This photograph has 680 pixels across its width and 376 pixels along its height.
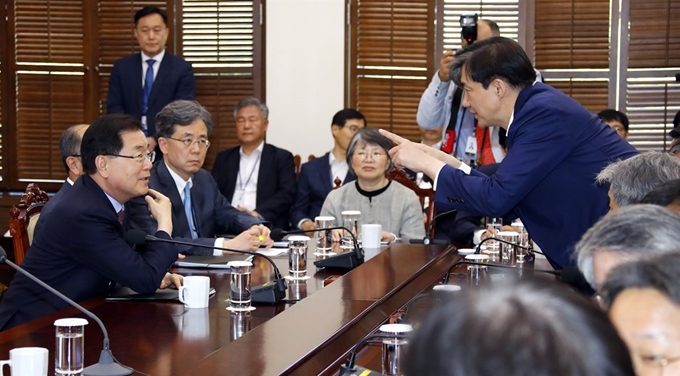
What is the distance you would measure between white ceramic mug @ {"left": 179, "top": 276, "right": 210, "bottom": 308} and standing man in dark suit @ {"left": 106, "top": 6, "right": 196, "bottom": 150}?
10.8ft

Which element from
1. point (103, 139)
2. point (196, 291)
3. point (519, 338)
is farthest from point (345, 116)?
point (519, 338)

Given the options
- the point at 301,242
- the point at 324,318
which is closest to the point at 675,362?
the point at 324,318

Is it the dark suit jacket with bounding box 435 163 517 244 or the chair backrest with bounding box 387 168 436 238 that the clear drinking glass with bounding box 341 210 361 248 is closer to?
the dark suit jacket with bounding box 435 163 517 244

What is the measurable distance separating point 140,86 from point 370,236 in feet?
8.62

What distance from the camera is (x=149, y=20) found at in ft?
18.9

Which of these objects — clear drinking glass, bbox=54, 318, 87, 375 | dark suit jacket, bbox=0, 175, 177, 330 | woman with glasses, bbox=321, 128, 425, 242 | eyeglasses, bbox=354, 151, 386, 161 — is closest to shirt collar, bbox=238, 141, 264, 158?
woman with glasses, bbox=321, 128, 425, 242


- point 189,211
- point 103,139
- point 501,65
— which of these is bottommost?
point 189,211

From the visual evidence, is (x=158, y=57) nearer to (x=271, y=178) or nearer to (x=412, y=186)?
(x=271, y=178)

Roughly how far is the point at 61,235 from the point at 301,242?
0.76 m

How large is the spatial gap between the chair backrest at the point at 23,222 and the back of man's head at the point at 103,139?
19.0 inches

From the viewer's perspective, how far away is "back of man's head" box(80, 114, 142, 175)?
3043 mm

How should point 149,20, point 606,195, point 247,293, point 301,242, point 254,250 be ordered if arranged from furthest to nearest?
point 149,20
point 254,250
point 301,242
point 606,195
point 247,293

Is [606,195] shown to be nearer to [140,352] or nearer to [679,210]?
[679,210]

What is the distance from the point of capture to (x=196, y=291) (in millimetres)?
2631
